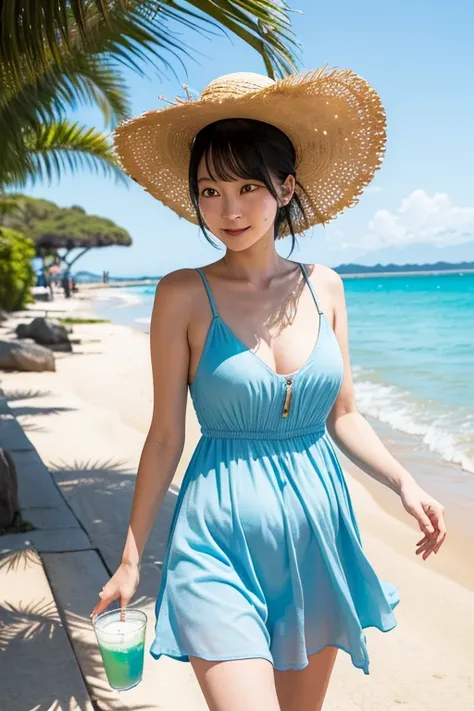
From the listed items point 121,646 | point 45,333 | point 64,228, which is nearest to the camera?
point 121,646

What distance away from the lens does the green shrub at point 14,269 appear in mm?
24859

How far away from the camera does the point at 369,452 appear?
2.06 metres

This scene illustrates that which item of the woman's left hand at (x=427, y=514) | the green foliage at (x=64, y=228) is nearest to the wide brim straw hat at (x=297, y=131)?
the woman's left hand at (x=427, y=514)

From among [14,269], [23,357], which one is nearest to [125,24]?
[23,357]

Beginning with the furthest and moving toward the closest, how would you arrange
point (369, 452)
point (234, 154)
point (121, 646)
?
1. point (369, 452)
2. point (234, 154)
3. point (121, 646)

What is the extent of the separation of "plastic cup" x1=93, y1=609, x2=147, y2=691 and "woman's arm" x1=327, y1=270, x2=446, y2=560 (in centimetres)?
67

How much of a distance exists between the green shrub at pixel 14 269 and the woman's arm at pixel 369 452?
2208cm

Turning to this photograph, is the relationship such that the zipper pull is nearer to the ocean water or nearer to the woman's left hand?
the woman's left hand

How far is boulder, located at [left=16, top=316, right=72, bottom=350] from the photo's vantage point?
16766 mm

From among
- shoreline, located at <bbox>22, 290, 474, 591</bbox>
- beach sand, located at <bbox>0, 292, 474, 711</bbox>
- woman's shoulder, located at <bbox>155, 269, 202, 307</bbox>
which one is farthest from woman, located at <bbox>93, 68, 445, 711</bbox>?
shoreline, located at <bbox>22, 290, 474, 591</bbox>

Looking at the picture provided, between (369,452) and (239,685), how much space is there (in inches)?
27.6

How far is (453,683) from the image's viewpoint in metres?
3.39

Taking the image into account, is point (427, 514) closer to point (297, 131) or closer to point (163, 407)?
point (163, 407)

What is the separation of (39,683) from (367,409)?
8367mm
